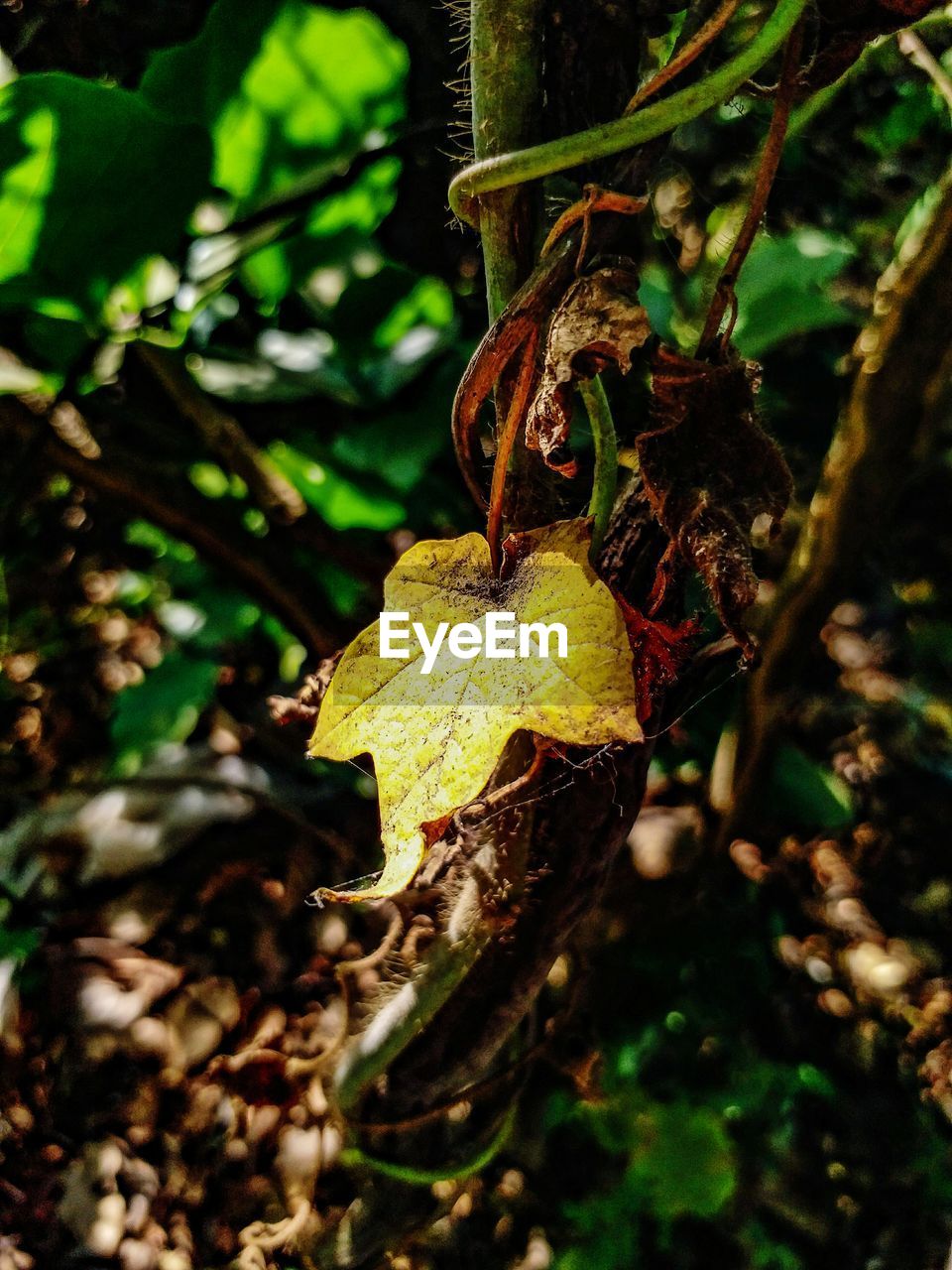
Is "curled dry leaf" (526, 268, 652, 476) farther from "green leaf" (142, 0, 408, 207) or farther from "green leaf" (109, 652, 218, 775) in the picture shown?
"green leaf" (109, 652, 218, 775)

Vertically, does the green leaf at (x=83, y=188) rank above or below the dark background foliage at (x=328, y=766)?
above

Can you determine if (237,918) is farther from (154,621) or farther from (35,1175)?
(154,621)

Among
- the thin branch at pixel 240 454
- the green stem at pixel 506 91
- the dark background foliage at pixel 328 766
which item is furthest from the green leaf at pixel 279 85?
the green stem at pixel 506 91

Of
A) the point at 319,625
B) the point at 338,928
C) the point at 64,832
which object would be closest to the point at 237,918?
the point at 338,928

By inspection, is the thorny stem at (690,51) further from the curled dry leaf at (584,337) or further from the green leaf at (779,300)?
the green leaf at (779,300)

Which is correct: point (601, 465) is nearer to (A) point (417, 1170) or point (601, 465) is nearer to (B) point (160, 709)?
(A) point (417, 1170)

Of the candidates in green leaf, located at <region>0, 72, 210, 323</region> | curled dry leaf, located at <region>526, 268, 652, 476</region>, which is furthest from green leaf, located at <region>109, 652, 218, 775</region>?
curled dry leaf, located at <region>526, 268, 652, 476</region>
